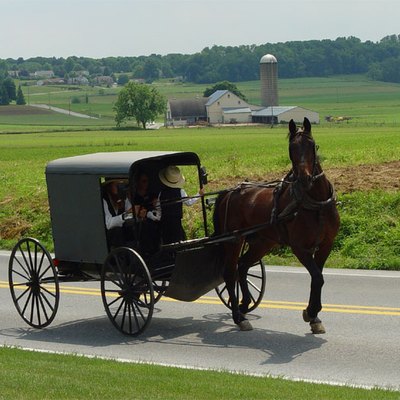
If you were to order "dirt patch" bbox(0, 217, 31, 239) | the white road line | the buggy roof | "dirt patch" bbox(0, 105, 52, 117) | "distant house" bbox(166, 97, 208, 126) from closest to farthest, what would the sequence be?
the white road line < the buggy roof < "dirt patch" bbox(0, 217, 31, 239) < "dirt patch" bbox(0, 105, 52, 117) < "distant house" bbox(166, 97, 208, 126)

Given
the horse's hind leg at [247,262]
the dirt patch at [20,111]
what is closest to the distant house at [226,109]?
the dirt patch at [20,111]

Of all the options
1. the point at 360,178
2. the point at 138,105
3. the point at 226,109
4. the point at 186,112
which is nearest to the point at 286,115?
the point at 138,105

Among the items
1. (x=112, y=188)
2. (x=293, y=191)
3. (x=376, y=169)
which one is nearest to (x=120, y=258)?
(x=112, y=188)

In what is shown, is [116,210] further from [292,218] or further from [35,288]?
[292,218]

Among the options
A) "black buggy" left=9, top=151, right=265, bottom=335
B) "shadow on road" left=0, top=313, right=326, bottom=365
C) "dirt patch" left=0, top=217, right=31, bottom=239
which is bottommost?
"dirt patch" left=0, top=217, right=31, bottom=239

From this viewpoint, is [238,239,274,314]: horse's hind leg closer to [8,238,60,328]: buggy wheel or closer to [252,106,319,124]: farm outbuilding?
[8,238,60,328]: buggy wheel

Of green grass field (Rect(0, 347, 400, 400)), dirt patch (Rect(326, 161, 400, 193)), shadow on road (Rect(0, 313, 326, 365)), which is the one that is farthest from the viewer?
dirt patch (Rect(326, 161, 400, 193))

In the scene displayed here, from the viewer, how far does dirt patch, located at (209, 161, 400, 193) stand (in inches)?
806

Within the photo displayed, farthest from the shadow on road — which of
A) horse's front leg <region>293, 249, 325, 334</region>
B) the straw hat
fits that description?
the straw hat

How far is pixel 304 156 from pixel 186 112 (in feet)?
566

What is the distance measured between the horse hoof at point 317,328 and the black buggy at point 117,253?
1456 millimetres

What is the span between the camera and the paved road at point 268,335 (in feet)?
33.0

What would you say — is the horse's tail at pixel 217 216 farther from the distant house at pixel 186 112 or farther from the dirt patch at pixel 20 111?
the dirt patch at pixel 20 111

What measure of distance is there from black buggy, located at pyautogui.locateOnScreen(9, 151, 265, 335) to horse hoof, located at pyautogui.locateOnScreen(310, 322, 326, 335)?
57.3 inches
